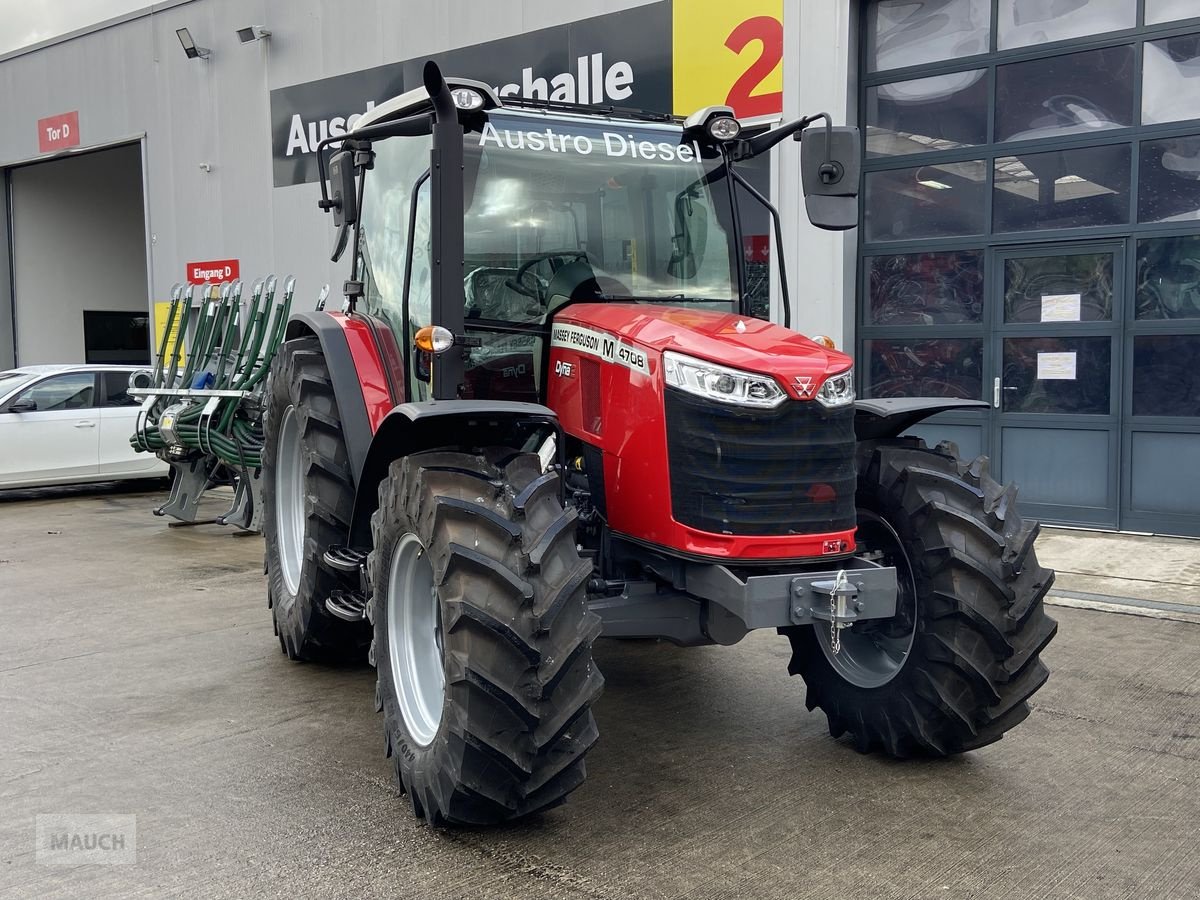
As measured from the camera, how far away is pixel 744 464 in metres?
3.79

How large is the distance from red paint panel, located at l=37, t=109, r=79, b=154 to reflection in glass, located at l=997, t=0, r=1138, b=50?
1458 cm

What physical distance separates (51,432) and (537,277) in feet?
31.2

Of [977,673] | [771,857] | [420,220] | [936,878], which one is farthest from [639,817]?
[420,220]

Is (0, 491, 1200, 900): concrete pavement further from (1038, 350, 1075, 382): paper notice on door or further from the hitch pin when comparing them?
(1038, 350, 1075, 382): paper notice on door

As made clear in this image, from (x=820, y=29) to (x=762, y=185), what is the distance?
1.36m

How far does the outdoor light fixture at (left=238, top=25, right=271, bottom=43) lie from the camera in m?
14.4

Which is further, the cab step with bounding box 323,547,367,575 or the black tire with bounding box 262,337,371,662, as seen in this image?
the black tire with bounding box 262,337,371,662

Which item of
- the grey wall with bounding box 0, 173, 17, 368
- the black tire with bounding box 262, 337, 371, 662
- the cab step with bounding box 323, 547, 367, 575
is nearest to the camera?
the cab step with bounding box 323, 547, 367, 575

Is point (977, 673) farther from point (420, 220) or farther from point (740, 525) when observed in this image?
point (420, 220)

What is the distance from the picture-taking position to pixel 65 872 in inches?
134

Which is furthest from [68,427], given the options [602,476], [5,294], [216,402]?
[602,476]

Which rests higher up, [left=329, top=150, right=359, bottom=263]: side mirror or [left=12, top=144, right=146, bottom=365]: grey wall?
[left=12, top=144, right=146, bottom=365]: grey wall

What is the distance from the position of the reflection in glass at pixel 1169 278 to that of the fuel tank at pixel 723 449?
5.95 meters

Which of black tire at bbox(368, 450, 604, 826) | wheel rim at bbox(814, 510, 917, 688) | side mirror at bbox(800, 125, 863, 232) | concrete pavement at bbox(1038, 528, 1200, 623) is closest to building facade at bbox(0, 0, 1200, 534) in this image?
concrete pavement at bbox(1038, 528, 1200, 623)
